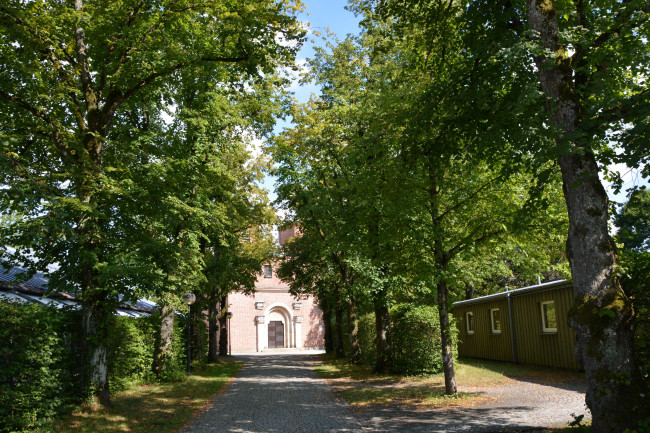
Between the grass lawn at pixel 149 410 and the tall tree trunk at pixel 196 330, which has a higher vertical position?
the tall tree trunk at pixel 196 330

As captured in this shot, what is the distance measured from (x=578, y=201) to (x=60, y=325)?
9564mm

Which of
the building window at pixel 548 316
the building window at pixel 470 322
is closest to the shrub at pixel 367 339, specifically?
the building window at pixel 470 322

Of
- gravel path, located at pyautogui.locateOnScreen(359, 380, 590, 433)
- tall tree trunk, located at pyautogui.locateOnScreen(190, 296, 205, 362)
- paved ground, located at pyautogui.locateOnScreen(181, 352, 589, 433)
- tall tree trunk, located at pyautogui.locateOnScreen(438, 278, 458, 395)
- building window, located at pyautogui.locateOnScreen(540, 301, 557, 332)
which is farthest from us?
tall tree trunk, located at pyautogui.locateOnScreen(190, 296, 205, 362)

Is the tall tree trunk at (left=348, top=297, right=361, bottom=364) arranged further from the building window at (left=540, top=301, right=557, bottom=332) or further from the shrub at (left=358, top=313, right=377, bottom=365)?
the building window at (left=540, top=301, right=557, bottom=332)

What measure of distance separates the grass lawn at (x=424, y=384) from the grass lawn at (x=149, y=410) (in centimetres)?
406

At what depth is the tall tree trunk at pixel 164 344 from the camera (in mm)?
15945

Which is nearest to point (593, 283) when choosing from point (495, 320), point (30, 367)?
point (30, 367)

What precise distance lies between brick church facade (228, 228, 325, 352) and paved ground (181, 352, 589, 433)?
3499 centimetres

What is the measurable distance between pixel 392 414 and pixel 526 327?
937 cm

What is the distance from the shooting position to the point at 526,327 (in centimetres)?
1645

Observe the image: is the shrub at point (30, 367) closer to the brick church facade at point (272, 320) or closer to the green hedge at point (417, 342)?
the green hedge at point (417, 342)

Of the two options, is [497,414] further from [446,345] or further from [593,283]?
→ [593,283]

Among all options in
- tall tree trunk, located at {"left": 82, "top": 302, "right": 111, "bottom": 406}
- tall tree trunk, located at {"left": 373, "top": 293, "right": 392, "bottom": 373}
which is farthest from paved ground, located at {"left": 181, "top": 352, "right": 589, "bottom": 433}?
tall tree trunk, located at {"left": 373, "top": 293, "right": 392, "bottom": 373}

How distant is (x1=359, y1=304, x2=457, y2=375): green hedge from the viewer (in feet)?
48.8
